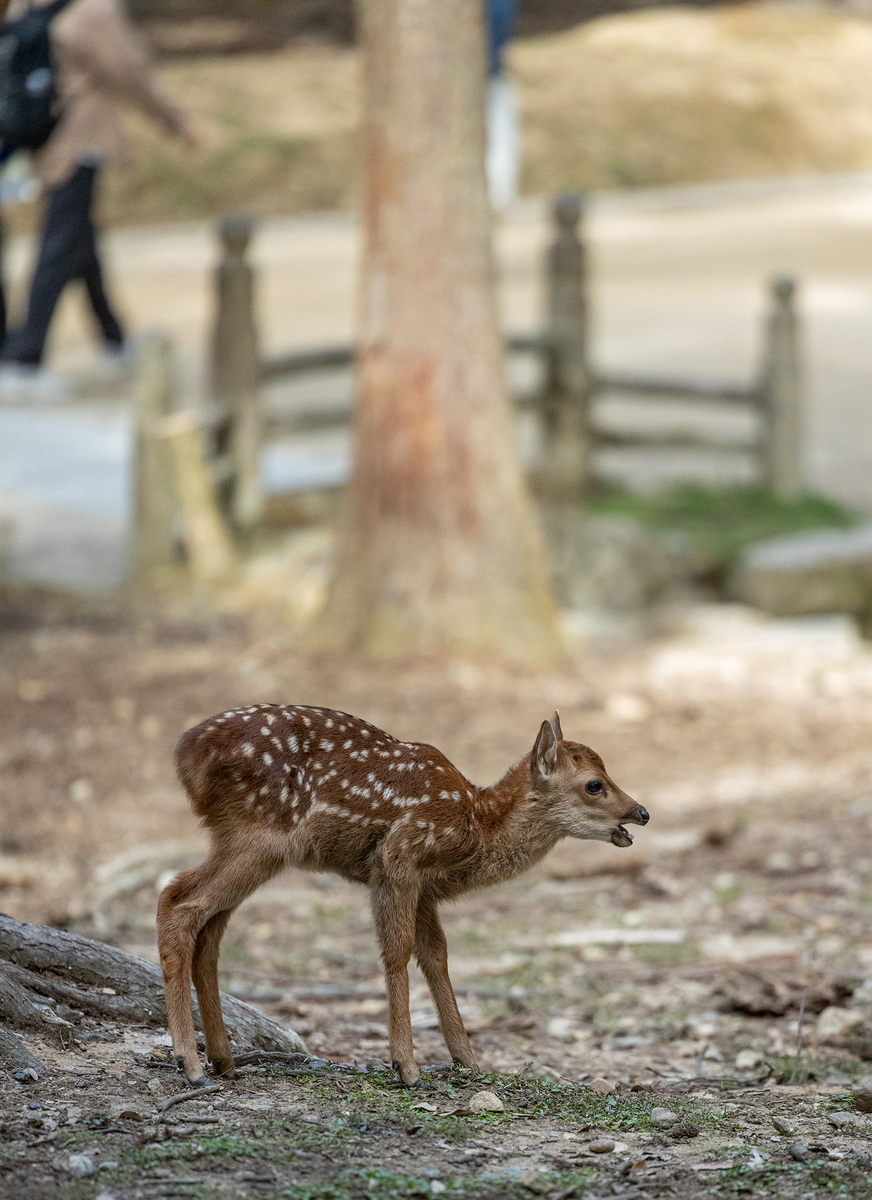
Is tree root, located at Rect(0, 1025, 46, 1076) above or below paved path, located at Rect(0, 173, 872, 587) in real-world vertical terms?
below

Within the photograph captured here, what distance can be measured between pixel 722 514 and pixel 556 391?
1513mm

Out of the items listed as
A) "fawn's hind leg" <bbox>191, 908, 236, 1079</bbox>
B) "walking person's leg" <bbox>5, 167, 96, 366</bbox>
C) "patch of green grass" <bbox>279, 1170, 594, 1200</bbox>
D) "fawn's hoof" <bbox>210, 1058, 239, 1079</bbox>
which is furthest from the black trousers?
"patch of green grass" <bbox>279, 1170, 594, 1200</bbox>

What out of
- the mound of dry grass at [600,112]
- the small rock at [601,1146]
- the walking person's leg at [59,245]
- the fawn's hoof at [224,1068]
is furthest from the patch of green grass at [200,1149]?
the mound of dry grass at [600,112]

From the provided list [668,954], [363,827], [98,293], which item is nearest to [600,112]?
[98,293]

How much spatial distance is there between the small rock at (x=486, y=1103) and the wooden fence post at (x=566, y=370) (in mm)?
8568

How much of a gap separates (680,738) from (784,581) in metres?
2.32

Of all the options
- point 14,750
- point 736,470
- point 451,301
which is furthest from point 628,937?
point 736,470

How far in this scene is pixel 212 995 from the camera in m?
4.10

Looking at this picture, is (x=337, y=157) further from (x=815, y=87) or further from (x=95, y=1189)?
(x=95, y=1189)

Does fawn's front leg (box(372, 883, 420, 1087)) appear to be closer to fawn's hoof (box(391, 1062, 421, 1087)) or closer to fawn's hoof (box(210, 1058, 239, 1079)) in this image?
fawn's hoof (box(391, 1062, 421, 1087))

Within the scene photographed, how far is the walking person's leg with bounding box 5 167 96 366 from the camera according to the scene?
43.5ft

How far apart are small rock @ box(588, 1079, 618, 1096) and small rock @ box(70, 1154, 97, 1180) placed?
1.39m

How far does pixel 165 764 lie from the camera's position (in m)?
8.35

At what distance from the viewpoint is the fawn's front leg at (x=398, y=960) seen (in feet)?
13.5
